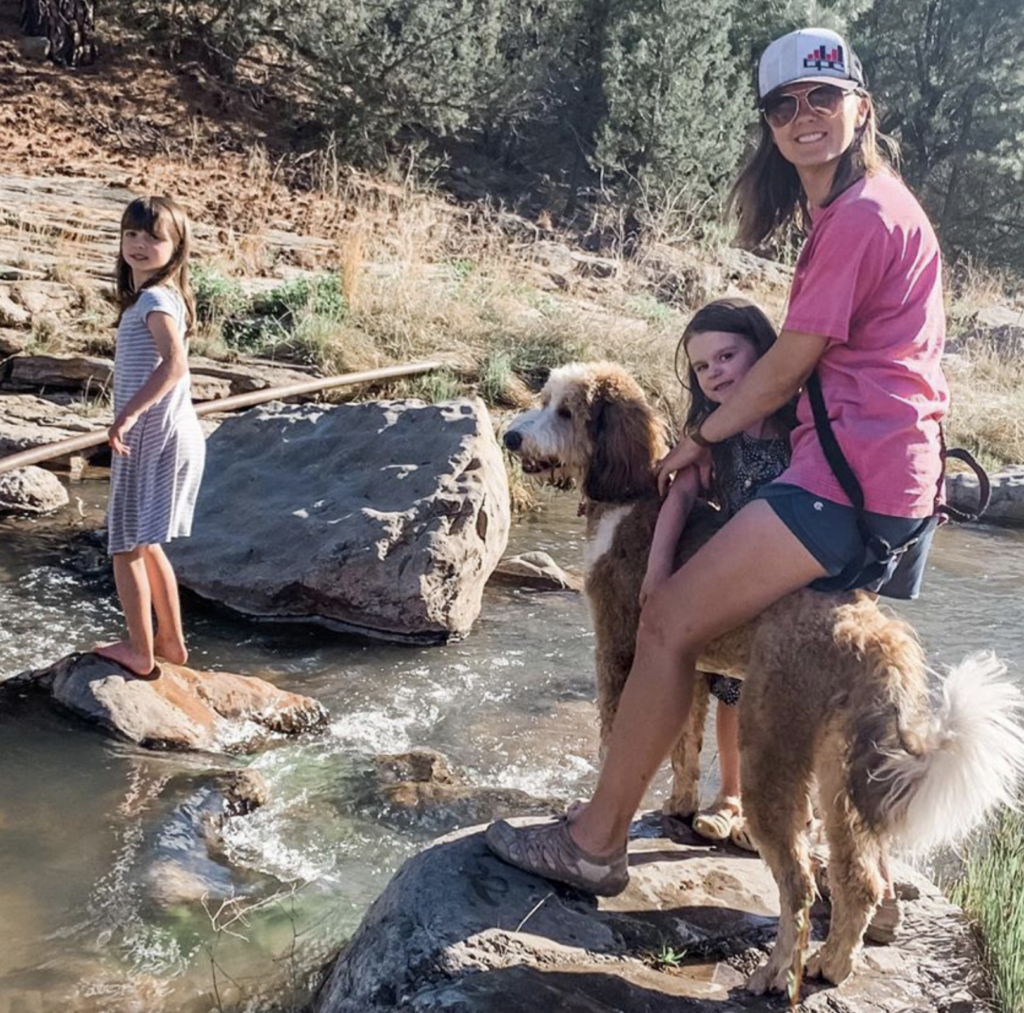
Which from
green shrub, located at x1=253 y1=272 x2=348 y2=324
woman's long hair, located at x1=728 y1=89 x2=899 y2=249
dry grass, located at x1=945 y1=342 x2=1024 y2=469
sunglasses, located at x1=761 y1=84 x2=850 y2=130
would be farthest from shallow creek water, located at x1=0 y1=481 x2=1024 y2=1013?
dry grass, located at x1=945 y1=342 x2=1024 y2=469

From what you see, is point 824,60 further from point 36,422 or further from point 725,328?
point 36,422

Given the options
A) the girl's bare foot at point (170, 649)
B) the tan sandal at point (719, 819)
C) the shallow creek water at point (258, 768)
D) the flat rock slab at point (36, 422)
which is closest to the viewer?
the shallow creek water at point (258, 768)

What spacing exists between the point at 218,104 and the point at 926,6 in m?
16.6

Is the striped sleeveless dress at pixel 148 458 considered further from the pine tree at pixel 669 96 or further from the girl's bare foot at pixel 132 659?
the pine tree at pixel 669 96

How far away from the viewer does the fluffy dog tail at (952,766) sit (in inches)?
112

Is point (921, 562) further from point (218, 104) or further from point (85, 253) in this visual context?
point (218, 104)

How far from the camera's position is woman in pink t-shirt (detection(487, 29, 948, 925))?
2965 millimetres

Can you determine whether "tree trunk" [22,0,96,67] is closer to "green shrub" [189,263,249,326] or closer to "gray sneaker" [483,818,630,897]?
"green shrub" [189,263,249,326]

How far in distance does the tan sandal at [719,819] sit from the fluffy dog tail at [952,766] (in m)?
1.16

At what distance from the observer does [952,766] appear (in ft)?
9.32

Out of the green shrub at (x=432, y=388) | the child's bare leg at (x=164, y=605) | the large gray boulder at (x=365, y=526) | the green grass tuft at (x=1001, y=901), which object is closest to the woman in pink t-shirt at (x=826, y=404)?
the green grass tuft at (x=1001, y=901)

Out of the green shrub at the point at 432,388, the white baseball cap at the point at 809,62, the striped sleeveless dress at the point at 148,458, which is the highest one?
the white baseball cap at the point at 809,62

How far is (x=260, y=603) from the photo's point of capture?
716 cm

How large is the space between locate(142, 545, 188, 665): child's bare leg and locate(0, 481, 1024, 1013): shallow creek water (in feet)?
2.13
